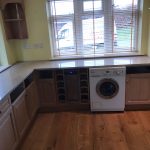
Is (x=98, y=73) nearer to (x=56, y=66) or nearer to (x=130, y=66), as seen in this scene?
(x=130, y=66)

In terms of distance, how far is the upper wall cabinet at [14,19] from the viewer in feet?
10.1

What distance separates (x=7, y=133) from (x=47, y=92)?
1241 mm

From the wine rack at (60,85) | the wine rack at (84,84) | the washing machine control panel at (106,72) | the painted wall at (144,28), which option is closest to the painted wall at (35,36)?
the wine rack at (60,85)

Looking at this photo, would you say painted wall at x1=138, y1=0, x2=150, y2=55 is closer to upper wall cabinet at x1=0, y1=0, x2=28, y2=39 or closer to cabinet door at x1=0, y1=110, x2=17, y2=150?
upper wall cabinet at x1=0, y1=0, x2=28, y2=39

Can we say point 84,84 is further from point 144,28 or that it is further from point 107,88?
point 144,28

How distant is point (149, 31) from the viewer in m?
3.25

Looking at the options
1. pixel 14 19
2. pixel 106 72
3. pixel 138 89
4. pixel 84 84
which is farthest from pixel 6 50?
pixel 138 89

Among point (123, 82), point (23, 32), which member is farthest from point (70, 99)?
point (23, 32)

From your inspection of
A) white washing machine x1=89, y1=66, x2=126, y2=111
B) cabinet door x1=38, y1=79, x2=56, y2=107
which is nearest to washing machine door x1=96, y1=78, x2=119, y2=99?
white washing machine x1=89, y1=66, x2=126, y2=111

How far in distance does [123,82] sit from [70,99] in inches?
38.2

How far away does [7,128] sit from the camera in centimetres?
196

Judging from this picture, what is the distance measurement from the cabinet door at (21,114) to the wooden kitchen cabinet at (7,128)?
0.13 meters

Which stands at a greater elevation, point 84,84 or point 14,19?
point 14,19

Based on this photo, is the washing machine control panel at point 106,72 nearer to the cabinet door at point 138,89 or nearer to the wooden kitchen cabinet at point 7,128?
the cabinet door at point 138,89
